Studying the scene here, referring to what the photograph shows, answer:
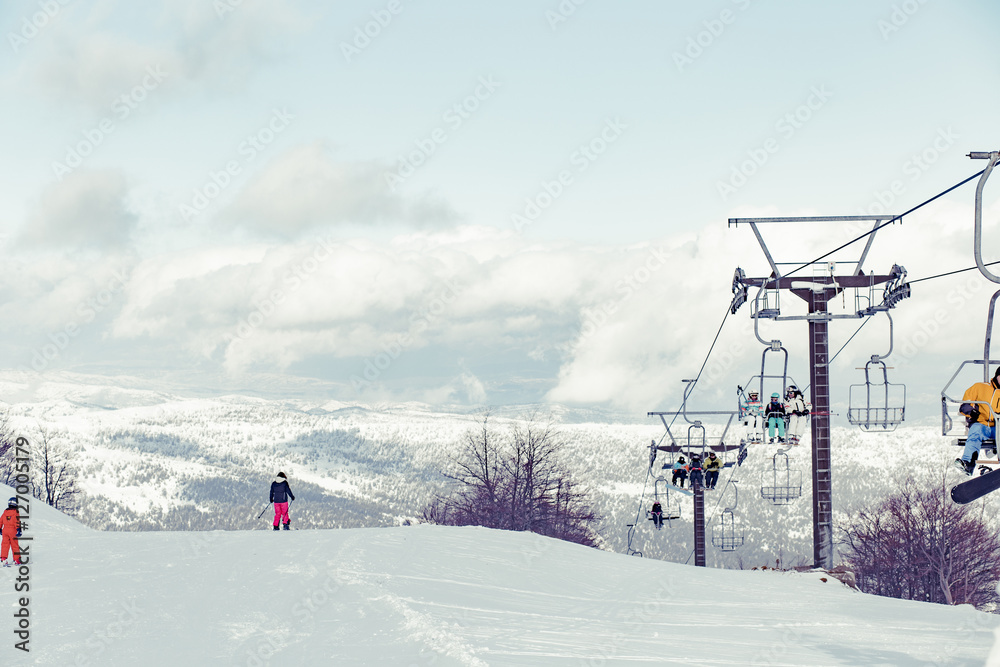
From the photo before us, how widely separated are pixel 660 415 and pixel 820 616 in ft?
59.4

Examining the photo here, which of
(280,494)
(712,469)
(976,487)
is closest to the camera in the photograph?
(976,487)

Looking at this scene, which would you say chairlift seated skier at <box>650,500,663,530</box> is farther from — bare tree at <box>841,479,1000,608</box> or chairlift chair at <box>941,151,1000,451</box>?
chairlift chair at <box>941,151,1000,451</box>

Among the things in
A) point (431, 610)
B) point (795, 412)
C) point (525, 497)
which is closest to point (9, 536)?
point (431, 610)

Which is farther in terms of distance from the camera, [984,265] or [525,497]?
[525,497]

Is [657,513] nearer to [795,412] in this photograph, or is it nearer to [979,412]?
[795,412]

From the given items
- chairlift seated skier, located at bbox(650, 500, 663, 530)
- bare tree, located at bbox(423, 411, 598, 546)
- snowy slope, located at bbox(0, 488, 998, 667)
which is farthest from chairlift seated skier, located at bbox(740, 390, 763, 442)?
bare tree, located at bbox(423, 411, 598, 546)

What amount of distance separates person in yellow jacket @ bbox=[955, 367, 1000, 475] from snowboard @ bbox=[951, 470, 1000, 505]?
3407 mm

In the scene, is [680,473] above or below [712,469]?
below

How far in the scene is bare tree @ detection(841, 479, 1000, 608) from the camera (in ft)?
152

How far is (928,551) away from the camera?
4803 cm

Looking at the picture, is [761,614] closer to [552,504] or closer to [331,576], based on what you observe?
[331,576]

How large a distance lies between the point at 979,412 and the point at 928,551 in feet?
140

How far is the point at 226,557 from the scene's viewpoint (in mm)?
15375

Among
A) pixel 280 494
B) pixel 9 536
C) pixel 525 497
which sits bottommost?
pixel 525 497
